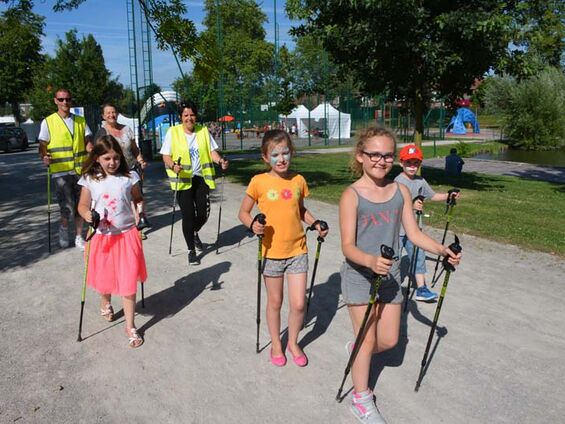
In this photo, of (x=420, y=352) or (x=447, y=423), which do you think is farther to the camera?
(x=420, y=352)

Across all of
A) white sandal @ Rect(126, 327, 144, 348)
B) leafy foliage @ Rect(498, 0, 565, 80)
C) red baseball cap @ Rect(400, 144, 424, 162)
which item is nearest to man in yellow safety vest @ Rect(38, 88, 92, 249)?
white sandal @ Rect(126, 327, 144, 348)

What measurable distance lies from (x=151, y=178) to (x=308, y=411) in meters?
11.9

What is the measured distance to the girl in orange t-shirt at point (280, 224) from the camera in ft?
12.2

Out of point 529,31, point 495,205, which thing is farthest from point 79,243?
point 529,31

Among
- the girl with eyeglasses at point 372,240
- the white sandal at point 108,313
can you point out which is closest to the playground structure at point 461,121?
the white sandal at point 108,313

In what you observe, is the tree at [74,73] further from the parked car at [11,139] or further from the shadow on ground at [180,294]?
the shadow on ground at [180,294]

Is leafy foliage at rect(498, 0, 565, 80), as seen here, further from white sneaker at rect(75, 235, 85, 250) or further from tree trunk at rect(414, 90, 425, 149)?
white sneaker at rect(75, 235, 85, 250)

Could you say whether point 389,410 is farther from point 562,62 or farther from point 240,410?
point 562,62

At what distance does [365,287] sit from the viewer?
3.17m

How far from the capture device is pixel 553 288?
547 centimetres

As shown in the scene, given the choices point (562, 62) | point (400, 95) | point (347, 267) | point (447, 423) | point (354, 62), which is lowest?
point (447, 423)

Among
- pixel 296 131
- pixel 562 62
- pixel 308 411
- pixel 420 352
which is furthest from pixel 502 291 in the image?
pixel 562 62

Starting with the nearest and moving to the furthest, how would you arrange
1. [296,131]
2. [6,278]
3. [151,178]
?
[6,278], [151,178], [296,131]

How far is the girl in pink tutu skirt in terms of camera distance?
13.8 ft
